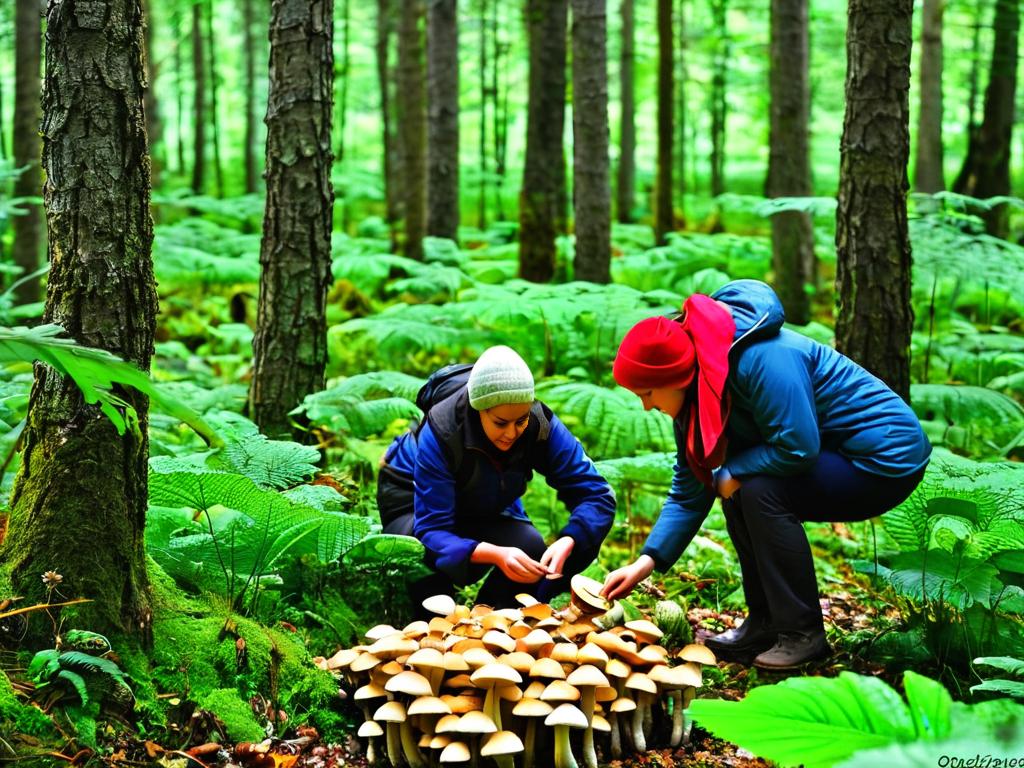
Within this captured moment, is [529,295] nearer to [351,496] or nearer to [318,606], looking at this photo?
[351,496]

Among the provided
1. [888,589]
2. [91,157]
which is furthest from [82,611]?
[888,589]

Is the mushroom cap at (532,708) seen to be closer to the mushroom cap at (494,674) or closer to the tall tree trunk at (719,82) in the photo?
the mushroom cap at (494,674)

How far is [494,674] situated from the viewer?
9.69 feet

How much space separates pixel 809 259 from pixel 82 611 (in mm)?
10494

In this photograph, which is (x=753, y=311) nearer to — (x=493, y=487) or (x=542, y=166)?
(x=493, y=487)

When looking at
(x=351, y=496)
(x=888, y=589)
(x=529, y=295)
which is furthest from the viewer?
(x=529, y=295)

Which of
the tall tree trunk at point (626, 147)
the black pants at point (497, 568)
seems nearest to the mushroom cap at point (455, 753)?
the black pants at point (497, 568)

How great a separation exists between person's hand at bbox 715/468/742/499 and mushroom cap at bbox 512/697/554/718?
123 cm

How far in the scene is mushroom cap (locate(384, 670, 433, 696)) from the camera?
3004 mm

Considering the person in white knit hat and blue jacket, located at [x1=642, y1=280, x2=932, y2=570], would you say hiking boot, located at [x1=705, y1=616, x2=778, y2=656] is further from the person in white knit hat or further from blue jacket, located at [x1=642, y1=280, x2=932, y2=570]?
the person in white knit hat

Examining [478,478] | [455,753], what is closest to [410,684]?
[455,753]

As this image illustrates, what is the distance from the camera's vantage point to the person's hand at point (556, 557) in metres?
3.91

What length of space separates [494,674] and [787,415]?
148 cm

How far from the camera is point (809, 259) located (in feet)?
39.2
